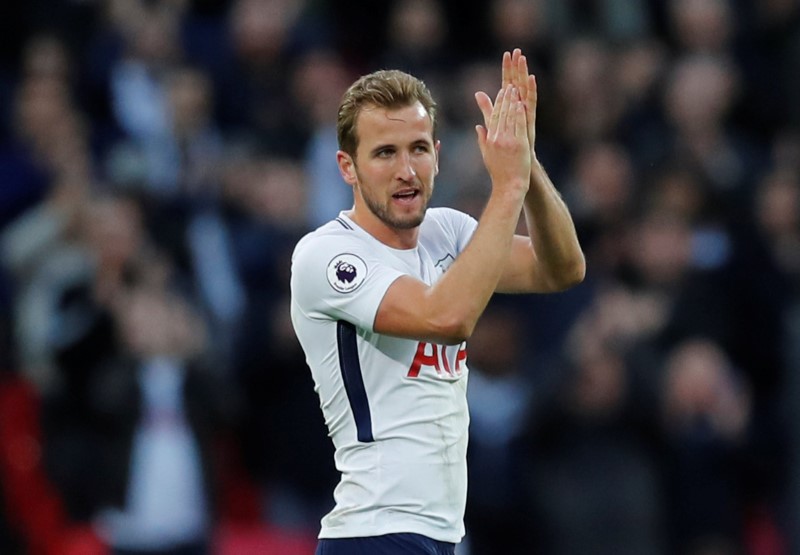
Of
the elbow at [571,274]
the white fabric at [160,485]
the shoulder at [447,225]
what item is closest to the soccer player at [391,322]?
the shoulder at [447,225]

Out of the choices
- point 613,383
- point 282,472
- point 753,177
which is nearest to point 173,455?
point 282,472

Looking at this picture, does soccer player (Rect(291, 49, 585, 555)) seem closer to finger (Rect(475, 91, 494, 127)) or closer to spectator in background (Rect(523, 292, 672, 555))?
finger (Rect(475, 91, 494, 127))

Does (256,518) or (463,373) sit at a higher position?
(463,373)

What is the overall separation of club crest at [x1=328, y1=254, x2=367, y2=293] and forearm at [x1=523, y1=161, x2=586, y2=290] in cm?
65

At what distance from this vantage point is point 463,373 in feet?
17.2

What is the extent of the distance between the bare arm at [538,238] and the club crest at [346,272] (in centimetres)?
65

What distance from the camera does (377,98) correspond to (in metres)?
5.08

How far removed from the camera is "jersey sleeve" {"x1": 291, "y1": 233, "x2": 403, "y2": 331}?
492 centimetres

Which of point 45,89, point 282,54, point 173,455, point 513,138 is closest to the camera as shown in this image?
point 513,138

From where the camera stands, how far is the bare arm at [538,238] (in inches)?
199

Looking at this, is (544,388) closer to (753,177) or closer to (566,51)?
(753,177)

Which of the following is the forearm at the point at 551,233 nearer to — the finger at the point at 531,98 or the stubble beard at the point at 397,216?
the finger at the point at 531,98

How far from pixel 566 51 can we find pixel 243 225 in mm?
3114

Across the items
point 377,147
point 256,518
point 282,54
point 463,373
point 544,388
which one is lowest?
point 256,518
